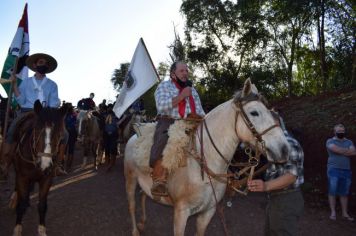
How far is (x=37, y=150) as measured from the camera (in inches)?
232

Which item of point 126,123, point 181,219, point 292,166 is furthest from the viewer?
point 126,123

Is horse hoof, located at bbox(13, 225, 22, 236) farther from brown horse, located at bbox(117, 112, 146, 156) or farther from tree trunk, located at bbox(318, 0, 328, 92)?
tree trunk, located at bbox(318, 0, 328, 92)

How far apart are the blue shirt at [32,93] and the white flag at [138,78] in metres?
1.26

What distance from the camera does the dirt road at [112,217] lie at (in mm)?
7402

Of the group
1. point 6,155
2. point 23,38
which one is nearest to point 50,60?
point 23,38

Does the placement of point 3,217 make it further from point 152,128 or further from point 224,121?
point 224,121

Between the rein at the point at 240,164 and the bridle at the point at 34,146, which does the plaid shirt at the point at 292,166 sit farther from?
the bridle at the point at 34,146

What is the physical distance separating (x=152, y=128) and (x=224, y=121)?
65.5 inches

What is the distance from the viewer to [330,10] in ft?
76.6

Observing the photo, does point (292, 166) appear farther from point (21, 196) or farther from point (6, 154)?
point (6, 154)

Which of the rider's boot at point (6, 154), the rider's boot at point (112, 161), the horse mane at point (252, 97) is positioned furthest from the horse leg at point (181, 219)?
the rider's boot at point (112, 161)

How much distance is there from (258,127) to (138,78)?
169 inches

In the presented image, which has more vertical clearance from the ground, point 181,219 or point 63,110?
point 63,110

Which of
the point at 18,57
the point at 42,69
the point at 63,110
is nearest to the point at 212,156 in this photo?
the point at 63,110
